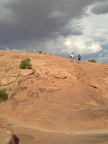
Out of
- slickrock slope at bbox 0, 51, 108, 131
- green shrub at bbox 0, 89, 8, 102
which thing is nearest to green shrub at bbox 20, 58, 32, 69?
slickrock slope at bbox 0, 51, 108, 131

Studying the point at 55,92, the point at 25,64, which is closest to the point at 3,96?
the point at 25,64

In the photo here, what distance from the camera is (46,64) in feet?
85.7

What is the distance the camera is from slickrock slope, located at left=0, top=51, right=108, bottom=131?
19234 millimetres

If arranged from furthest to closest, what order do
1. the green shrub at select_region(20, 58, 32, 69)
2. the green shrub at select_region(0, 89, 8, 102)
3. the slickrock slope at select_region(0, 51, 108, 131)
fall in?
the green shrub at select_region(20, 58, 32, 69) → the green shrub at select_region(0, 89, 8, 102) → the slickrock slope at select_region(0, 51, 108, 131)

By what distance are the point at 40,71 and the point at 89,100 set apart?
6247mm

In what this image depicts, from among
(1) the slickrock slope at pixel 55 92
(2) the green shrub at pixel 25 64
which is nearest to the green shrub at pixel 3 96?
(1) the slickrock slope at pixel 55 92

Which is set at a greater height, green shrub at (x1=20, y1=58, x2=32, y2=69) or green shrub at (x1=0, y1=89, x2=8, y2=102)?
green shrub at (x1=20, y1=58, x2=32, y2=69)

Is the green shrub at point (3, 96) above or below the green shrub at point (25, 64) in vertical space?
below

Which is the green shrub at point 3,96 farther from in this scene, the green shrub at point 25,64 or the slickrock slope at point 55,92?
the green shrub at point 25,64

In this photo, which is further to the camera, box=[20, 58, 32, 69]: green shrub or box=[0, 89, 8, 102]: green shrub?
box=[20, 58, 32, 69]: green shrub

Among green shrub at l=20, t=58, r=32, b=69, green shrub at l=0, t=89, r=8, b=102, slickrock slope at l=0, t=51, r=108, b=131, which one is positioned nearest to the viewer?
slickrock slope at l=0, t=51, r=108, b=131

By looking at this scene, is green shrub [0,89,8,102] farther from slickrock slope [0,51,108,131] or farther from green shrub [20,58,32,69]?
green shrub [20,58,32,69]

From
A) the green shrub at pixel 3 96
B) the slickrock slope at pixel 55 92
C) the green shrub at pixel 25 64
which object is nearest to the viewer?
the slickrock slope at pixel 55 92

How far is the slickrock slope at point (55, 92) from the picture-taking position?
63.1 ft
